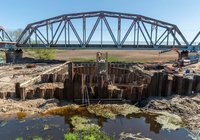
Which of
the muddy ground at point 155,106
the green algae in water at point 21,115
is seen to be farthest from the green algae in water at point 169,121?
the green algae in water at point 21,115

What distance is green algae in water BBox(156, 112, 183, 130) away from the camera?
13.9 m

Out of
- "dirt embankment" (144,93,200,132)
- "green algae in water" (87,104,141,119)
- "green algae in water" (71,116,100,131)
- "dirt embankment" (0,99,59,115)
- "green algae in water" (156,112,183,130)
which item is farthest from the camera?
"dirt embankment" (0,99,59,115)

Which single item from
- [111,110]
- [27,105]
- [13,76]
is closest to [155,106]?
[111,110]

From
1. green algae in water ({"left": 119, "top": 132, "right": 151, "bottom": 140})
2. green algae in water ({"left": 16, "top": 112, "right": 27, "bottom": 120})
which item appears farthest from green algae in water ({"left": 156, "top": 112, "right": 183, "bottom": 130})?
green algae in water ({"left": 16, "top": 112, "right": 27, "bottom": 120})

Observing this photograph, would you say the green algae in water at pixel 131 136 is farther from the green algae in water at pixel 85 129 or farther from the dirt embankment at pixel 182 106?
the dirt embankment at pixel 182 106

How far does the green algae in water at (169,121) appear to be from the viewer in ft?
45.5

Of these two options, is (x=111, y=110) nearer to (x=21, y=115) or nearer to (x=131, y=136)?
(x=131, y=136)

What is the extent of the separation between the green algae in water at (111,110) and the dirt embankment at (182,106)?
1241 millimetres

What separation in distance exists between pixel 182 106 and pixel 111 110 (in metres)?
5.26

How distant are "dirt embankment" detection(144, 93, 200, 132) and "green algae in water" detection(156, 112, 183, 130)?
492 mm

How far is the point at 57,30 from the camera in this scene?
58.8 meters

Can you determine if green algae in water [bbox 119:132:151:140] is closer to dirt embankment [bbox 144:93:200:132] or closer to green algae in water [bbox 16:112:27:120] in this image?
dirt embankment [bbox 144:93:200:132]

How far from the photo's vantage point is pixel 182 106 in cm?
1612

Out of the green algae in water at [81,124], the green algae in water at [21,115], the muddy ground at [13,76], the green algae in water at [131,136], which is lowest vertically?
the green algae in water at [131,136]
